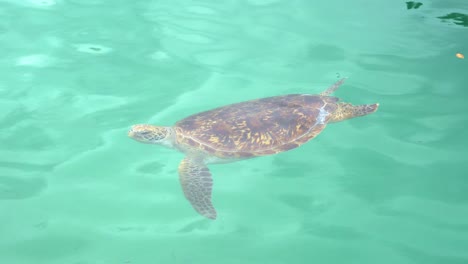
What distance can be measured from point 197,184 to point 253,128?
0.75 metres

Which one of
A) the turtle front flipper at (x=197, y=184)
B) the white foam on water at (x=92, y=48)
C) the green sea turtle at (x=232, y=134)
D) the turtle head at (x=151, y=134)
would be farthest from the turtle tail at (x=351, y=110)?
the white foam on water at (x=92, y=48)

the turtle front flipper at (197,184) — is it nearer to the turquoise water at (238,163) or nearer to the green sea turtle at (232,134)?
the green sea turtle at (232,134)

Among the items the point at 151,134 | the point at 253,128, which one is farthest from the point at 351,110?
the point at 151,134

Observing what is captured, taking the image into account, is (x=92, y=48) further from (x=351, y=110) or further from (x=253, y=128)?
(x=351, y=110)

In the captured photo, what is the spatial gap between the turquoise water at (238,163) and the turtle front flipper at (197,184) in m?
0.17

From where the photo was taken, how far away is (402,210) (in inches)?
136

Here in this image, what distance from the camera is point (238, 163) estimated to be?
3975 millimetres

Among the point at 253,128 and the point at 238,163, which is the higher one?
the point at 253,128

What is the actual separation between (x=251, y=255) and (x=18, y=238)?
1.91m

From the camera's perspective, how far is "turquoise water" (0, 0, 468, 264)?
3.22 metres

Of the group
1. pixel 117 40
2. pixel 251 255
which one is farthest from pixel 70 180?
pixel 117 40

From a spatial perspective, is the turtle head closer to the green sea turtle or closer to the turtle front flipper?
the green sea turtle

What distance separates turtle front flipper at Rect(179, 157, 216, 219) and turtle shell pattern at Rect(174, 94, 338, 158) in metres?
0.17

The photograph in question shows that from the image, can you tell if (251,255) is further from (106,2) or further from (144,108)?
(106,2)
